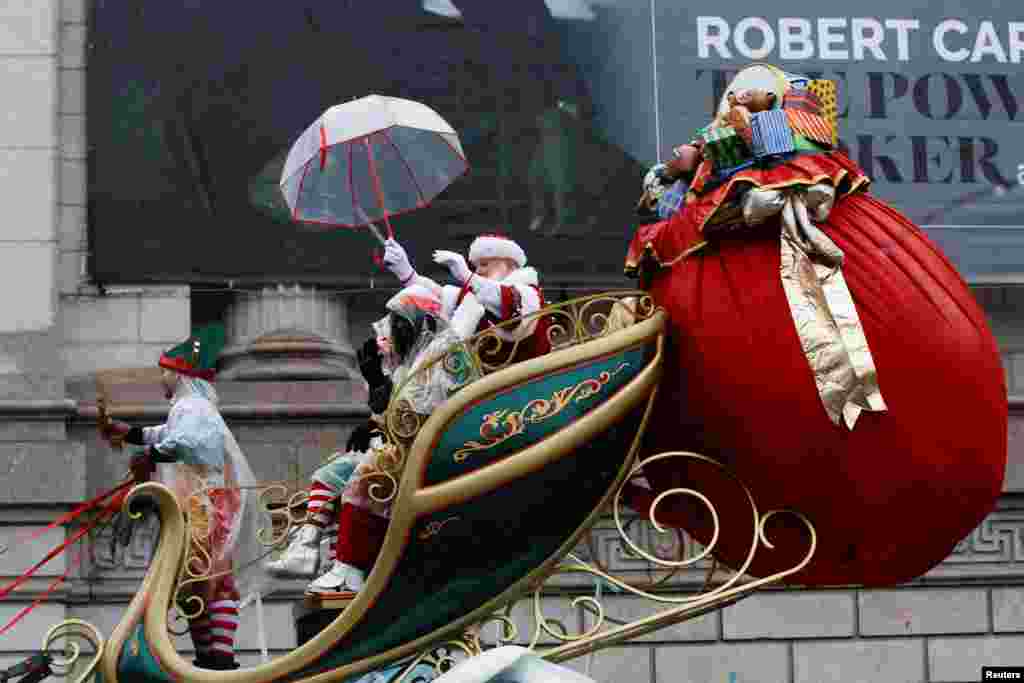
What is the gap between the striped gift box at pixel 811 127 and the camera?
10656mm

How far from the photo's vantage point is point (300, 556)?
460 inches

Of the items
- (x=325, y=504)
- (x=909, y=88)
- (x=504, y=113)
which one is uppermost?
(x=909, y=88)

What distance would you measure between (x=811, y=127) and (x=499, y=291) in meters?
1.49

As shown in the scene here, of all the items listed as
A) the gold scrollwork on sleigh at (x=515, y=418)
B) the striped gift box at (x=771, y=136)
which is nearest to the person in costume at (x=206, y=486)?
the gold scrollwork on sleigh at (x=515, y=418)

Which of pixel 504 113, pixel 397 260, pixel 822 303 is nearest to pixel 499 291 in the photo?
pixel 397 260

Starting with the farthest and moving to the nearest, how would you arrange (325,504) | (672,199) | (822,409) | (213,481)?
(213,481) → (325,504) → (672,199) → (822,409)

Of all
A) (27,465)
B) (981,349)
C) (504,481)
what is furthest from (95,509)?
(981,349)

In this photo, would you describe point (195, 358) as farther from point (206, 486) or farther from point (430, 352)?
point (430, 352)

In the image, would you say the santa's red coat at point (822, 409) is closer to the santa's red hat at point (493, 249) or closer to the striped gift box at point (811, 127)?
the striped gift box at point (811, 127)

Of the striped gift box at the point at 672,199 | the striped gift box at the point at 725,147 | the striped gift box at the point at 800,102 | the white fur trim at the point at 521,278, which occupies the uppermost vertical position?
the striped gift box at the point at 800,102

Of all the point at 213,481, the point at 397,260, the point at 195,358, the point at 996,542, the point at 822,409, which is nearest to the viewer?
the point at 822,409

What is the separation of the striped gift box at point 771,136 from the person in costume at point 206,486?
2.94 metres

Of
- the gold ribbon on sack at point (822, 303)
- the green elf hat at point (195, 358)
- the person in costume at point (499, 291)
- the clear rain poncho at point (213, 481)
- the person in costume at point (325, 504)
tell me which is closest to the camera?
the gold ribbon on sack at point (822, 303)

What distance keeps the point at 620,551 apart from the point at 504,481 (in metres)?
6.44
